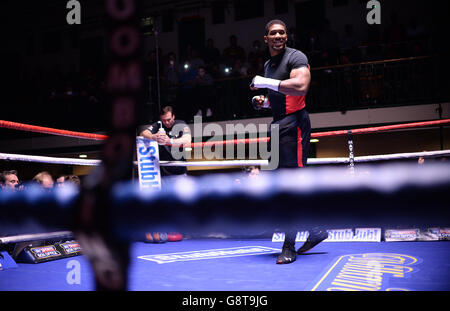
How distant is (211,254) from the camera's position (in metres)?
2.63

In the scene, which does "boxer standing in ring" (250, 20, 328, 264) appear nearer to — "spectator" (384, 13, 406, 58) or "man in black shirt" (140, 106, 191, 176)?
"man in black shirt" (140, 106, 191, 176)

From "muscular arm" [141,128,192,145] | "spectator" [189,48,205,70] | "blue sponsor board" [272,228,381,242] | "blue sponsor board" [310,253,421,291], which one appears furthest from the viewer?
"spectator" [189,48,205,70]

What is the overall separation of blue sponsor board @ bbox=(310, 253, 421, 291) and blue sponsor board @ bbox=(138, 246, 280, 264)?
0.64 m

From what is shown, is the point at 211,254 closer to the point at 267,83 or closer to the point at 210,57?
the point at 267,83

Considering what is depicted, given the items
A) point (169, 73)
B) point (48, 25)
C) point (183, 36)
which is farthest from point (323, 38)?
point (48, 25)

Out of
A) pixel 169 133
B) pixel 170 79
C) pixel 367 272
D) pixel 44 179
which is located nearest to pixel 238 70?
pixel 170 79

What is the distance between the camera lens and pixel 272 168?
239cm

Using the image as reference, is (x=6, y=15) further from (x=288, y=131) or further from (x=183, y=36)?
(x=288, y=131)

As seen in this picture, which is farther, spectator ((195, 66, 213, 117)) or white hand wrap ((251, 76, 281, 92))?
spectator ((195, 66, 213, 117))

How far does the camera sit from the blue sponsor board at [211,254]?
8.08 ft

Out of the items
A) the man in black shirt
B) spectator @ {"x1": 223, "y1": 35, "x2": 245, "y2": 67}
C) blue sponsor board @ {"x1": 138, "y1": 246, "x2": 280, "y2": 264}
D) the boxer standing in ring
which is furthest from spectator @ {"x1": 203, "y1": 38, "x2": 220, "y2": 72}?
the boxer standing in ring

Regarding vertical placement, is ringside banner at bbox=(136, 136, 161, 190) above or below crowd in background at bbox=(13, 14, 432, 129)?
below

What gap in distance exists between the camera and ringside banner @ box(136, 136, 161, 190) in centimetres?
347

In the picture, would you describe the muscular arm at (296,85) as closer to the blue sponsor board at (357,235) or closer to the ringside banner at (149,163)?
the blue sponsor board at (357,235)
